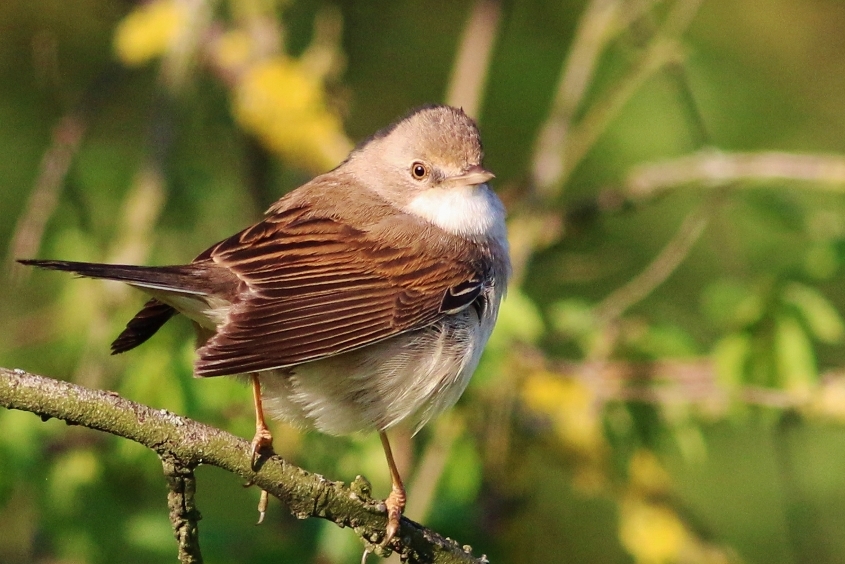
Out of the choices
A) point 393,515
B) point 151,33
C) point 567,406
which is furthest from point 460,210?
point 151,33

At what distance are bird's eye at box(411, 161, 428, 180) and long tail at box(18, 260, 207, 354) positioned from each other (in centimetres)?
108

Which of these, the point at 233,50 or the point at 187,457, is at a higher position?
the point at 233,50

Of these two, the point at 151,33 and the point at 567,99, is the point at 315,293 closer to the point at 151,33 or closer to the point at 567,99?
the point at 151,33

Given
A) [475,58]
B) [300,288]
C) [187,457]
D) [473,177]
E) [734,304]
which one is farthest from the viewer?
[475,58]

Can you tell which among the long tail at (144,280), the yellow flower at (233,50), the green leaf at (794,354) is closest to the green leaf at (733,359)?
the green leaf at (794,354)

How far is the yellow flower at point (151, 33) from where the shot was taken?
5066mm

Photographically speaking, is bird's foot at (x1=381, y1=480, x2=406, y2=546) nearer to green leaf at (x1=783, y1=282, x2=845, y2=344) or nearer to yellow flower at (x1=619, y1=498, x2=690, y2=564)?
yellow flower at (x1=619, y1=498, x2=690, y2=564)

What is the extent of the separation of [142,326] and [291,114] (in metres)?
2.00

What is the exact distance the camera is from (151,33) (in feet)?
16.7

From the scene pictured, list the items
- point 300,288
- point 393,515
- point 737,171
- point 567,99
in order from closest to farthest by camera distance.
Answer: point 393,515, point 300,288, point 737,171, point 567,99

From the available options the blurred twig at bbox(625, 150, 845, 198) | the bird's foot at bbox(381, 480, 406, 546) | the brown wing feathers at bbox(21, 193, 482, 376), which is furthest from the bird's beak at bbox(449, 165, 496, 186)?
the blurred twig at bbox(625, 150, 845, 198)

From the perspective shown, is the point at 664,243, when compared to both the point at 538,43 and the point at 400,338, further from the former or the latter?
the point at 400,338

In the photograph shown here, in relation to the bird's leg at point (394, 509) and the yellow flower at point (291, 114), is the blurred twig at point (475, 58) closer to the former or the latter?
the yellow flower at point (291, 114)

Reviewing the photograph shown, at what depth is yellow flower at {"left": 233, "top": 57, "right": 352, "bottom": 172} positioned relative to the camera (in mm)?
5328
